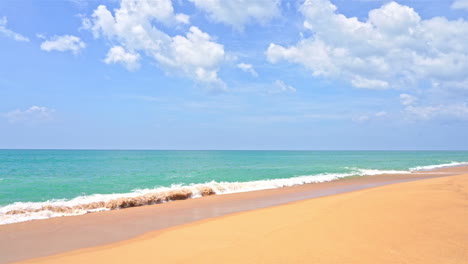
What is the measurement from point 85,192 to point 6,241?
33.9 ft

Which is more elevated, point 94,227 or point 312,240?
point 312,240

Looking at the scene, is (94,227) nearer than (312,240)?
No

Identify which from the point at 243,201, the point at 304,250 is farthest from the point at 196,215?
the point at 304,250

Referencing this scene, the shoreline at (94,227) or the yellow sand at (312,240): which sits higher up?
the yellow sand at (312,240)

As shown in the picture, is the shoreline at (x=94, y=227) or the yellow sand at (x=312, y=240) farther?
the shoreline at (x=94, y=227)

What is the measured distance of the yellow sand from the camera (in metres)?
4.89

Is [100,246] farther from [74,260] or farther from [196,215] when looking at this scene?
[196,215]

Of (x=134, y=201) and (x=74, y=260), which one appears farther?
(x=134, y=201)

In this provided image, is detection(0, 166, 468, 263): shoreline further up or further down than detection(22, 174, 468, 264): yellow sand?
further down

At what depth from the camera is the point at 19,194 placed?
16.1 m

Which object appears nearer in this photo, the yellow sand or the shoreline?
the yellow sand

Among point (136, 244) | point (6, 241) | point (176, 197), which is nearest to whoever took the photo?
point (136, 244)

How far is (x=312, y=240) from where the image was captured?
5.74 m

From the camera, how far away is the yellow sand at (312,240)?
16.0ft
